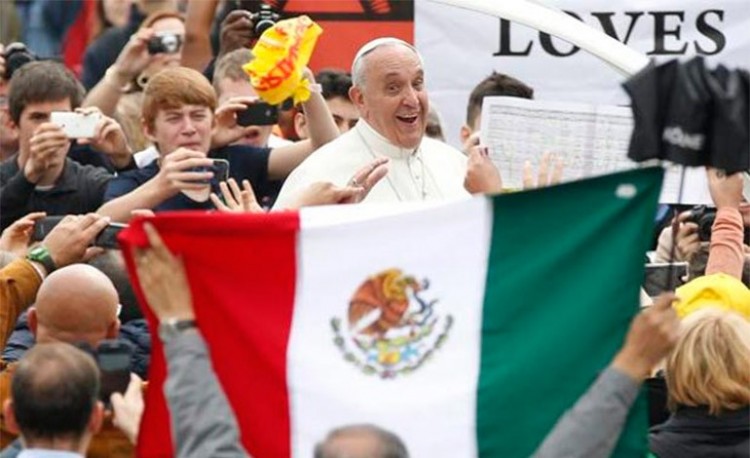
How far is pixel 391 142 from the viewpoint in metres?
9.61

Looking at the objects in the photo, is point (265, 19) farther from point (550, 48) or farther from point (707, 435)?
point (707, 435)

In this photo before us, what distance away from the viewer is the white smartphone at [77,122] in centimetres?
1044

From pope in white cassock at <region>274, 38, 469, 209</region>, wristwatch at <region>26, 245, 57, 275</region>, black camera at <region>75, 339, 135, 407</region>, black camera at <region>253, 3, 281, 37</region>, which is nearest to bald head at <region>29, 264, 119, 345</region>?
black camera at <region>75, 339, 135, 407</region>

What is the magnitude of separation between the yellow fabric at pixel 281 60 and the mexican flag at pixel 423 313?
2041 mm

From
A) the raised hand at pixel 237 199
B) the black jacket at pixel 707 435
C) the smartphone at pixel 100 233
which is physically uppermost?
the raised hand at pixel 237 199

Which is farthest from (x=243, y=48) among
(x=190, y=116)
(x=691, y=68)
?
(x=691, y=68)

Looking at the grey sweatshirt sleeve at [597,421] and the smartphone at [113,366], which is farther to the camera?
the smartphone at [113,366]

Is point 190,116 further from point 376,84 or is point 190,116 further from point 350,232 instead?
point 350,232

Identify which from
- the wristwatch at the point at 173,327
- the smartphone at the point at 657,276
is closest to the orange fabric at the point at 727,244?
the smartphone at the point at 657,276

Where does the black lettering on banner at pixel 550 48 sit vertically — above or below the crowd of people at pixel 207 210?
above

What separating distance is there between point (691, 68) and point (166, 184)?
3077mm

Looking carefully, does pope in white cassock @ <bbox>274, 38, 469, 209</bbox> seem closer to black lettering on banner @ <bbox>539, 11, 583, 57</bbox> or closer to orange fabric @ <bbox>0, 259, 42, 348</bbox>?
orange fabric @ <bbox>0, 259, 42, 348</bbox>

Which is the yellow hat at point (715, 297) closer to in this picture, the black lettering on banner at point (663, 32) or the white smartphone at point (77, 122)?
the black lettering on banner at point (663, 32)

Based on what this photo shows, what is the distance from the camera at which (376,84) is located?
950 centimetres
